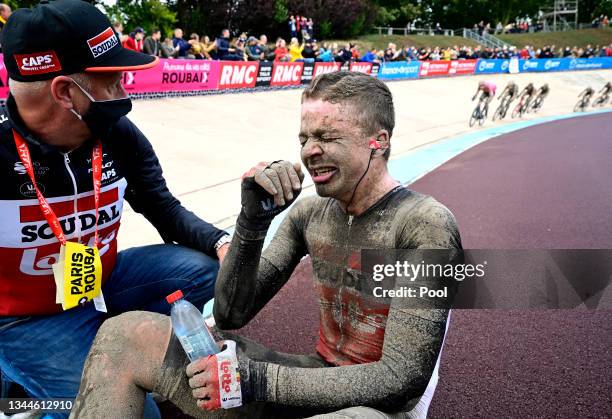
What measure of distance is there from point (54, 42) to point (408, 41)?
157 ft

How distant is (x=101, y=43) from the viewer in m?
2.46

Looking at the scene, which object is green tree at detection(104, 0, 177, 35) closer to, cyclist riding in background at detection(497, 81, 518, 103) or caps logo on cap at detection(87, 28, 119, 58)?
cyclist riding in background at detection(497, 81, 518, 103)

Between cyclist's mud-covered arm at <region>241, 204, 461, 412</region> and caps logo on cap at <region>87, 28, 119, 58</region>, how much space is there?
1544 mm

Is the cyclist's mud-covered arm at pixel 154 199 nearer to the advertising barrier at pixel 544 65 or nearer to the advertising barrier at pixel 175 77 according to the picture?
the advertising barrier at pixel 175 77

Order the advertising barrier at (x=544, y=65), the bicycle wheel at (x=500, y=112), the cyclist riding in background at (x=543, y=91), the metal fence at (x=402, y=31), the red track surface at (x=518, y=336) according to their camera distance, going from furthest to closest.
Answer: the metal fence at (x=402, y=31) < the advertising barrier at (x=544, y=65) < the cyclist riding in background at (x=543, y=91) < the bicycle wheel at (x=500, y=112) < the red track surface at (x=518, y=336)

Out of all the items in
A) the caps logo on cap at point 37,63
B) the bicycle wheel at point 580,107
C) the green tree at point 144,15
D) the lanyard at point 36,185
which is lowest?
the bicycle wheel at point 580,107

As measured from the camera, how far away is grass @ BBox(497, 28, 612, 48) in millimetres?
57438

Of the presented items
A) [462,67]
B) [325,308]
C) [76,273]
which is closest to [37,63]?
[76,273]

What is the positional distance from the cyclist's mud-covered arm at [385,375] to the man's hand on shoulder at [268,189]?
0.53m

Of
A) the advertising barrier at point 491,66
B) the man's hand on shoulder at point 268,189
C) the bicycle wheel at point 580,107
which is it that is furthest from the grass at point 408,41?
the man's hand on shoulder at point 268,189

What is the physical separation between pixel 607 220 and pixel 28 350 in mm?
6833

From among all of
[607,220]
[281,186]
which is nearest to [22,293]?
[281,186]

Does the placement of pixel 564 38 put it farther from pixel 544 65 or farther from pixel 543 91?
pixel 543 91

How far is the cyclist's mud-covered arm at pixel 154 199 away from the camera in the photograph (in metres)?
3.01
